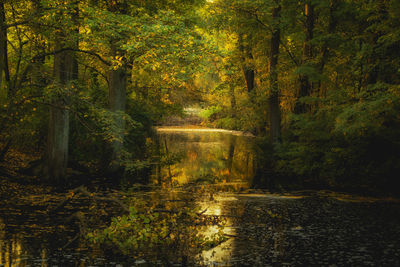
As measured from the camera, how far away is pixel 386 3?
15.8 m

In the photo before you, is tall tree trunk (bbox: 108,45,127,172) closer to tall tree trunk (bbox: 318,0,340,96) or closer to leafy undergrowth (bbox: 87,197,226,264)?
leafy undergrowth (bbox: 87,197,226,264)

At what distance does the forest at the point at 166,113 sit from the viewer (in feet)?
35.0

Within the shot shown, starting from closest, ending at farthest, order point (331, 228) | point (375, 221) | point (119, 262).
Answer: point (119, 262) → point (331, 228) → point (375, 221)

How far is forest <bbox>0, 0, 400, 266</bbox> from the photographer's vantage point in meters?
10.7

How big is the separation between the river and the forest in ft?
0.40

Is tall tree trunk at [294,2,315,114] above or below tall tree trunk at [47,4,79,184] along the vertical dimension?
above

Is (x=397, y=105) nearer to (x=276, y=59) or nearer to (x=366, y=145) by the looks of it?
(x=366, y=145)

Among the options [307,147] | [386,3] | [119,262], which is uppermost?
[386,3]

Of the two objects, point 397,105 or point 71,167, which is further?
point 71,167

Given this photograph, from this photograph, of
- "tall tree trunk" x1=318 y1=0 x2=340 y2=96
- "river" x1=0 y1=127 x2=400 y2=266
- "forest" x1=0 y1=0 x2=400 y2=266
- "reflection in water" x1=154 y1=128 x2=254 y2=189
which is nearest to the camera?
"river" x1=0 y1=127 x2=400 y2=266

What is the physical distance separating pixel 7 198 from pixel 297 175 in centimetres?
1299

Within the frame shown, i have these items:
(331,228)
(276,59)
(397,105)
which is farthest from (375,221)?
(276,59)

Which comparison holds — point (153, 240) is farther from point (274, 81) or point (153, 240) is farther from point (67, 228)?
point (274, 81)

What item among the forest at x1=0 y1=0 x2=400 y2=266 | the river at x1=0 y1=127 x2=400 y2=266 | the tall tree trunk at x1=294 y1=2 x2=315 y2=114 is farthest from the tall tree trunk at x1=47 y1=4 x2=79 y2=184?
the tall tree trunk at x1=294 y1=2 x2=315 y2=114
